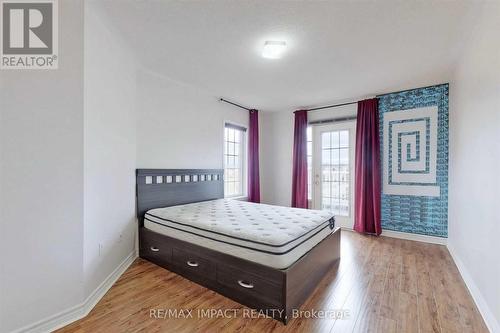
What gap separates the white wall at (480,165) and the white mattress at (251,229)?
1.26 meters

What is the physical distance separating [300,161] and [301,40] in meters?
2.74

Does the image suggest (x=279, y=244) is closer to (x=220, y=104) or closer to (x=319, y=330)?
(x=319, y=330)

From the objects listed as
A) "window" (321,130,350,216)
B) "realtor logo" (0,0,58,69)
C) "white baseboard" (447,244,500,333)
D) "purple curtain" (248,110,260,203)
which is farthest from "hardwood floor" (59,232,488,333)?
"purple curtain" (248,110,260,203)

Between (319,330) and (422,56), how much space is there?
9.87ft

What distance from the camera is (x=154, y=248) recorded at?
8.57 ft

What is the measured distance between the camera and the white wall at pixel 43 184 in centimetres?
138

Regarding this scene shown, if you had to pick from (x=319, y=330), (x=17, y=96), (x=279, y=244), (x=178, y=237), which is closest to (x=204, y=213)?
(x=178, y=237)

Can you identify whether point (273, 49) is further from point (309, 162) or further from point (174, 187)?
point (309, 162)

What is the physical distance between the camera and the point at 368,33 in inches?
82.0

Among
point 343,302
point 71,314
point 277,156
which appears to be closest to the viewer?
point 71,314

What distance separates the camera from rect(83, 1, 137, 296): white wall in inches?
70.3

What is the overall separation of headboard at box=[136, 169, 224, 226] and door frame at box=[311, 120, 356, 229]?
1.99 m

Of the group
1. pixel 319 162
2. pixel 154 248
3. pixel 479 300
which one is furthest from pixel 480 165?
pixel 154 248

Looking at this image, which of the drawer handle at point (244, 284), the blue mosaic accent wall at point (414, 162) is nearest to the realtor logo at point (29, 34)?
the drawer handle at point (244, 284)
